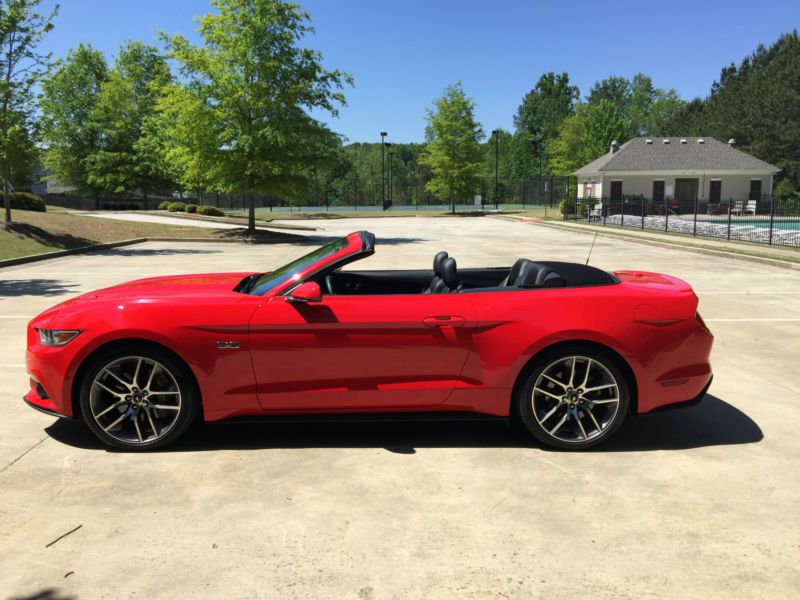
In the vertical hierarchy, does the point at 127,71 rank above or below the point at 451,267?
above

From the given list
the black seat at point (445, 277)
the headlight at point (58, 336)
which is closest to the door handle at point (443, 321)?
the black seat at point (445, 277)

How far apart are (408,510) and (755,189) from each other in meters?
58.3

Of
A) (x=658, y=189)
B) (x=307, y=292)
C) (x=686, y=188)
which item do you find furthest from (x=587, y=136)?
(x=307, y=292)

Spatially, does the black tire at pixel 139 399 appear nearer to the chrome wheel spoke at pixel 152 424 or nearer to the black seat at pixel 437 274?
the chrome wheel spoke at pixel 152 424

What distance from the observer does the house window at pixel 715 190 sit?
175ft

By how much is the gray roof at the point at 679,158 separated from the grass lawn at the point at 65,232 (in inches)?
1448

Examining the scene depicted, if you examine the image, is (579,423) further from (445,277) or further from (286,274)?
(286,274)

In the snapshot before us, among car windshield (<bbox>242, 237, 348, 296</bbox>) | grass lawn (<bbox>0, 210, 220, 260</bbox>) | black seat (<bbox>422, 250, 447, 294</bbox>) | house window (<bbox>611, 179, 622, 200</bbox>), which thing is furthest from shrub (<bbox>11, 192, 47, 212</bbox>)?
house window (<bbox>611, 179, 622, 200</bbox>)

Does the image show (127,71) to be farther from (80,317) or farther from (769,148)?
(769,148)

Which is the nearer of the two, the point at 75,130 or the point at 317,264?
the point at 317,264

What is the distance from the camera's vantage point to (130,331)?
13.9 feet

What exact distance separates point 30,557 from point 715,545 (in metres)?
3.35

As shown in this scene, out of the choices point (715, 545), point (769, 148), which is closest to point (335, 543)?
point (715, 545)

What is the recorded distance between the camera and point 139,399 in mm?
4352
